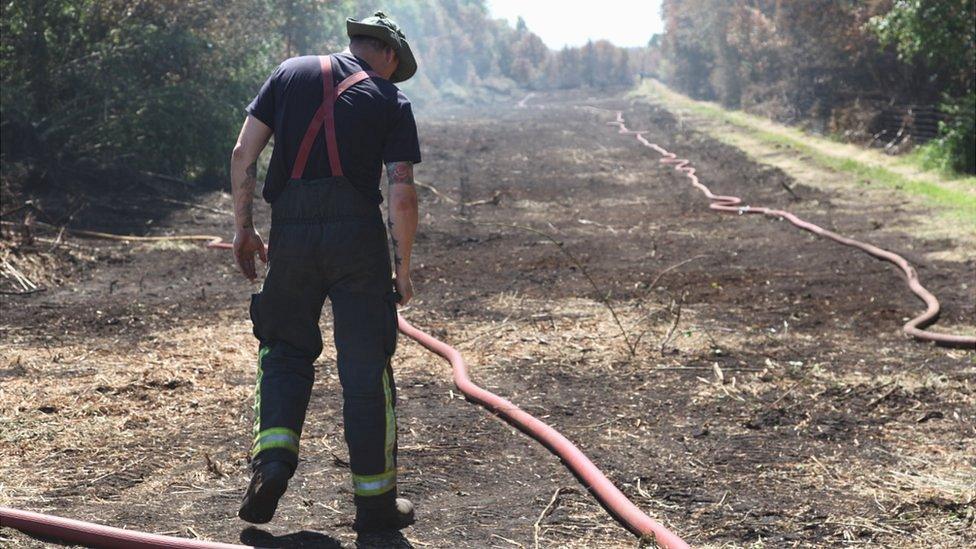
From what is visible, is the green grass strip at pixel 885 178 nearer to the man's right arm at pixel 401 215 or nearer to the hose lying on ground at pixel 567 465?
the hose lying on ground at pixel 567 465

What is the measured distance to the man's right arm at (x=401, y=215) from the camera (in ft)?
12.5

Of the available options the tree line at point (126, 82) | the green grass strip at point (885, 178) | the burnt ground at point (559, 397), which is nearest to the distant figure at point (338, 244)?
the burnt ground at point (559, 397)

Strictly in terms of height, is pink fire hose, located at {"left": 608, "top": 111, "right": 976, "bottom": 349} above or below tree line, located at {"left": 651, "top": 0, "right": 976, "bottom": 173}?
below

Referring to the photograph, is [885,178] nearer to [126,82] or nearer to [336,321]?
[126,82]

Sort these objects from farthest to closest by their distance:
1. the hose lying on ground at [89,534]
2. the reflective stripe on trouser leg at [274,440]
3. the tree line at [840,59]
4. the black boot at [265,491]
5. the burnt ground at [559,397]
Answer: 1. the tree line at [840,59]
2. the burnt ground at [559,397]
3. the reflective stripe on trouser leg at [274,440]
4. the black boot at [265,491]
5. the hose lying on ground at [89,534]

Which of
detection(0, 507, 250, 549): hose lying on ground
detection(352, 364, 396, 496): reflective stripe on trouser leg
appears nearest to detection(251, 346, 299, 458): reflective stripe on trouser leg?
detection(352, 364, 396, 496): reflective stripe on trouser leg

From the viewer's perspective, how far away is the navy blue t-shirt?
3764 mm

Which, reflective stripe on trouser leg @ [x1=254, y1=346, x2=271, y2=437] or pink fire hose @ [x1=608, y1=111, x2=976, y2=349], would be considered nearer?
reflective stripe on trouser leg @ [x1=254, y1=346, x2=271, y2=437]

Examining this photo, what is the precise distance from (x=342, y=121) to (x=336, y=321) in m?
0.70

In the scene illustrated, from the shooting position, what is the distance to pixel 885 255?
9.51 m

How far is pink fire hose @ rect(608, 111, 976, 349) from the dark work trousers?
4.27 metres

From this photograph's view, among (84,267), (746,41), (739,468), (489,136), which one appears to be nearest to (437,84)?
(746,41)

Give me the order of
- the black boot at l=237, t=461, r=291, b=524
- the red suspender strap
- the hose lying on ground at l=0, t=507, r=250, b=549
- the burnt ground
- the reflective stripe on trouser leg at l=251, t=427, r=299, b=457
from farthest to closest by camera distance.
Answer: the burnt ground, the red suspender strap, the reflective stripe on trouser leg at l=251, t=427, r=299, b=457, the black boot at l=237, t=461, r=291, b=524, the hose lying on ground at l=0, t=507, r=250, b=549

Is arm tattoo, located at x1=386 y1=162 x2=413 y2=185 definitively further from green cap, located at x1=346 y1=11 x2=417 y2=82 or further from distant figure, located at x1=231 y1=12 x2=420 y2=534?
green cap, located at x1=346 y1=11 x2=417 y2=82
